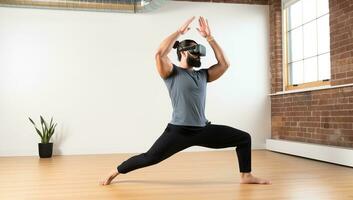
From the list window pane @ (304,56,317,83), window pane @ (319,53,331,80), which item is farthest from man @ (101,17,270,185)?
window pane @ (304,56,317,83)

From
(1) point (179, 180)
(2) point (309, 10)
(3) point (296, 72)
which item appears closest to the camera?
(1) point (179, 180)

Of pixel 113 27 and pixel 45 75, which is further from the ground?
pixel 113 27

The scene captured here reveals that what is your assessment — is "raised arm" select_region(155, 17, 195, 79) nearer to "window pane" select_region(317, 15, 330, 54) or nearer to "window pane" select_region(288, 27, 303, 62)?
"window pane" select_region(317, 15, 330, 54)

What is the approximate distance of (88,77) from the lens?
5.19 m

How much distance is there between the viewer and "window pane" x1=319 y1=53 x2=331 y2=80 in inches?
177

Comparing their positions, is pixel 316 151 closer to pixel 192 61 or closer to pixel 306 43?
pixel 306 43

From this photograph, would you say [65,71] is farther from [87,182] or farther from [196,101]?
[196,101]

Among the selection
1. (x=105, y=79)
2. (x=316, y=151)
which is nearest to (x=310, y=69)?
(x=316, y=151)

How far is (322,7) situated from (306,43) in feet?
1.82

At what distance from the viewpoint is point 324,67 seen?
4.59 m

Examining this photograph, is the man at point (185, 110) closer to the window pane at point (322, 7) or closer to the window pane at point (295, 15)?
the window pane at point (322, 7)

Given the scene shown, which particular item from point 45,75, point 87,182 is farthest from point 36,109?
point 87,182

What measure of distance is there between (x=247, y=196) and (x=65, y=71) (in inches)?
140

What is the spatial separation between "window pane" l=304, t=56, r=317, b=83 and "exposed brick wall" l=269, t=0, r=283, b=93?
538 mm
